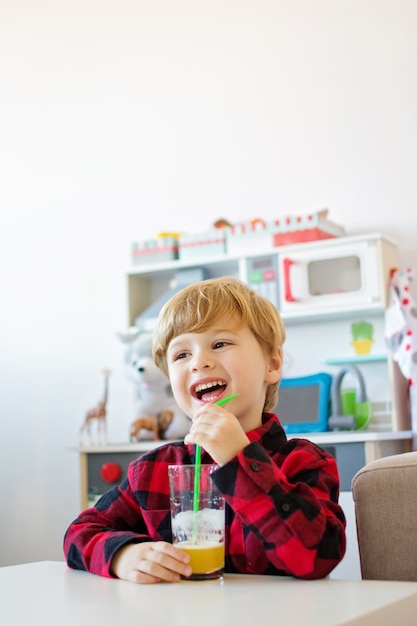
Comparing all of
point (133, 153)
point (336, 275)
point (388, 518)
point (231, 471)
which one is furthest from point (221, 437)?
point (133, 153)

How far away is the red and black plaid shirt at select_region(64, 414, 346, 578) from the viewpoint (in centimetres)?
96

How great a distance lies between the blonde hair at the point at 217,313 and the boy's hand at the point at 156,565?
0.34 metres

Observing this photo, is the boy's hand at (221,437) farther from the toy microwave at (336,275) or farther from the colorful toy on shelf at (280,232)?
the colorful toy on shelf at (280,232)

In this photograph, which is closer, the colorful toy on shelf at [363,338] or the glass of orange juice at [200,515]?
the glass of orange juice at [200,515]

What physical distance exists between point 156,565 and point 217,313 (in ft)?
1.30

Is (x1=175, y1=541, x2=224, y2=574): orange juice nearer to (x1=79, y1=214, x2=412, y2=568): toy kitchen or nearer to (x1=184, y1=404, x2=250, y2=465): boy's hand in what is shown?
(x1=184, y1=404, x2=250, y2=465): boy's hand

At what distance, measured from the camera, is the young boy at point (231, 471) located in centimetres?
→ 96

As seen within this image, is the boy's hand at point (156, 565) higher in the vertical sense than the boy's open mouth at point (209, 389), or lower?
lower

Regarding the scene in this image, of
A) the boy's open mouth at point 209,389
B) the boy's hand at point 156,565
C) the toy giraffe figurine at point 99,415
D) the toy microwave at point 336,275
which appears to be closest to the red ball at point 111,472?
the toy giraffe figurine at point 99,415

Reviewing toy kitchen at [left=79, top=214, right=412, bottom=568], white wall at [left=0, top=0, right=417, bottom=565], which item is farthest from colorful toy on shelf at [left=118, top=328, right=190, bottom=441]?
white wall at [left=0, top=0, right=417, bottom=565]

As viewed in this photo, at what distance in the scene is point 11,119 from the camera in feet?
14.1

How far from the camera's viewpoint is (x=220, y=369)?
1187mm

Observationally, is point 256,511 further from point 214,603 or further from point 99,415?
point 99,415

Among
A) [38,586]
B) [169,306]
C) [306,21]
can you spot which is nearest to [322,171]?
[306,21]
